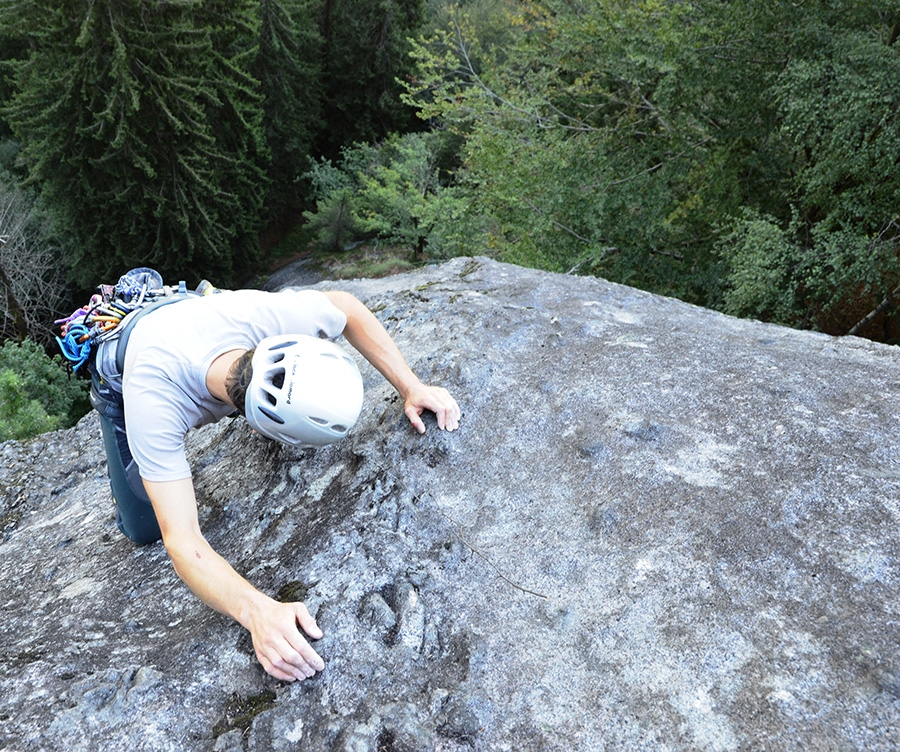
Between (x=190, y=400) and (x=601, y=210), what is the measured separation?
30.9 ft

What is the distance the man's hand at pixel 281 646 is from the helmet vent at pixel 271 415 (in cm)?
68

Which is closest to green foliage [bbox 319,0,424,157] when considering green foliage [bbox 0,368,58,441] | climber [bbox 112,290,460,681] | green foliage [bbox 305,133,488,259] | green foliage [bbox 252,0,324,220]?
green foliage [bbox 252,0,324,220]

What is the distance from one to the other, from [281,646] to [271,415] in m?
0.85

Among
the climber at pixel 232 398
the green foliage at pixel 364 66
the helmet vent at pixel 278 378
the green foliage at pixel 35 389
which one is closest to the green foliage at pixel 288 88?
the green foliage at pixel 364 66

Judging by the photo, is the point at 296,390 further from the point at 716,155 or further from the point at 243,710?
the point at 716,155

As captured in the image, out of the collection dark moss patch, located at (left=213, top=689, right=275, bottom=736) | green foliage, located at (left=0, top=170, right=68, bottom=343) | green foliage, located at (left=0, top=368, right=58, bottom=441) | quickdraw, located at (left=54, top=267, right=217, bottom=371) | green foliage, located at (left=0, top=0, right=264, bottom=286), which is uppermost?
quickdraw, located at (left=54, top=267, right=217, bottom=371)

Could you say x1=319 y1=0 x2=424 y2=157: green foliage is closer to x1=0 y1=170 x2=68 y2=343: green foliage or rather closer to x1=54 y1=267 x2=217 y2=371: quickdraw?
x1=0 y1=170 x2=68 y2=343: green foliage

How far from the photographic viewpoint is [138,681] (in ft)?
7.43

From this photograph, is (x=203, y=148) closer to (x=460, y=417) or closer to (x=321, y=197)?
(x=321, y=197)

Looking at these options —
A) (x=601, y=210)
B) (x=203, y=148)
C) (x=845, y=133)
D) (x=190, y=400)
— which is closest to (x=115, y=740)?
(x=190, y=400)

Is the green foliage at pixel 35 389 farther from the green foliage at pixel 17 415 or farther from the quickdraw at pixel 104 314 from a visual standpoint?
the quickdraw at pixel 104 314

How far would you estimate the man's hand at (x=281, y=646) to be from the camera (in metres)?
2.16

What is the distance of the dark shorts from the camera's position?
3.21 metres

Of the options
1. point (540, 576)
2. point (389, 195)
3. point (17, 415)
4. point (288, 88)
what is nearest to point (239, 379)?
point (540, 576)
